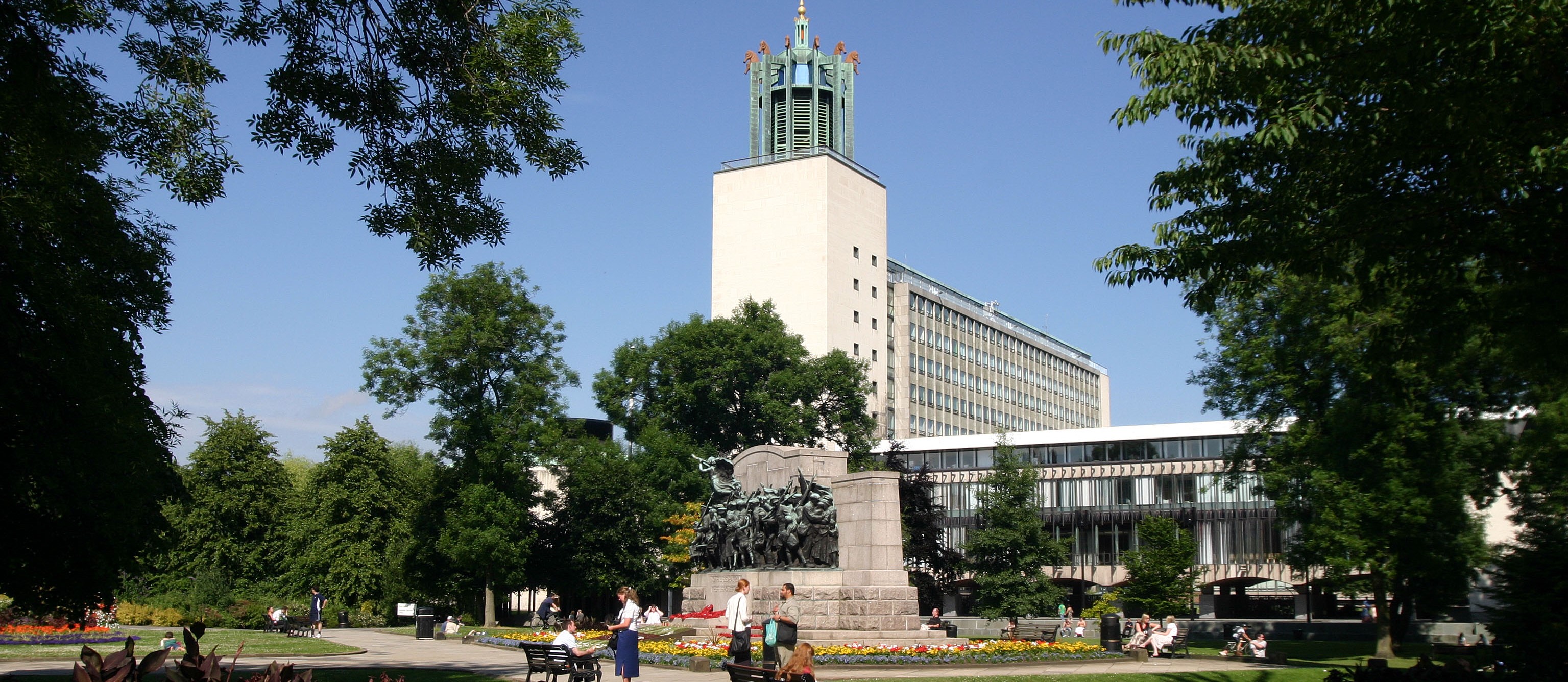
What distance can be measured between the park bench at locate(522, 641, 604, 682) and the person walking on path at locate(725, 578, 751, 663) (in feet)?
6.58

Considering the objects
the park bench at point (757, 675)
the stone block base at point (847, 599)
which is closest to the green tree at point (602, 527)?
the stone block base at point (847, 599)

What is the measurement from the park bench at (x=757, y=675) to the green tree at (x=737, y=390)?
39622 millimetres

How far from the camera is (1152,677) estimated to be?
69.8ft

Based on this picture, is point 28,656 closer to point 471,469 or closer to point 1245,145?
point 471,469

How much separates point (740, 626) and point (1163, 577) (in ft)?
114

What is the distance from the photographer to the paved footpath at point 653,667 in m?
21.3

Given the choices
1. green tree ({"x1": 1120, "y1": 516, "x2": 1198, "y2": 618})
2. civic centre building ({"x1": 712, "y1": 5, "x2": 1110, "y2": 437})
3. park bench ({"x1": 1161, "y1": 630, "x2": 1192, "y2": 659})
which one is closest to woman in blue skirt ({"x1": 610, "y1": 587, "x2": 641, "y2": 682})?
park bench ({"x1": 1161, "y1": 630, "x2": 1192, "y2": 659})

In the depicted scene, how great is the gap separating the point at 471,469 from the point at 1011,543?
21.7 metres

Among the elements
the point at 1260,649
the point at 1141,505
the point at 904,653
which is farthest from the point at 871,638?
the point at 1141,505

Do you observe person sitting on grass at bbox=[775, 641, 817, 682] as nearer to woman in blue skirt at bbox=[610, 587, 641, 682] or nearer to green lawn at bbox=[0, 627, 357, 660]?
woman in blue skirt at bbox=[610, 587, 641, 682]

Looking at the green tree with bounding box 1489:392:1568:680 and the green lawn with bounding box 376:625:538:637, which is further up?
the green tree with bounding box 1489:392:1568:680

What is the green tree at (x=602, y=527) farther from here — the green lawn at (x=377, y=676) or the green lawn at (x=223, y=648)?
the green lawn at (x=377, y=676)

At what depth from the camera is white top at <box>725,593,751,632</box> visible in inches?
696

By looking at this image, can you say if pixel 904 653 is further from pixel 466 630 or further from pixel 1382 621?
pixel 466 630
